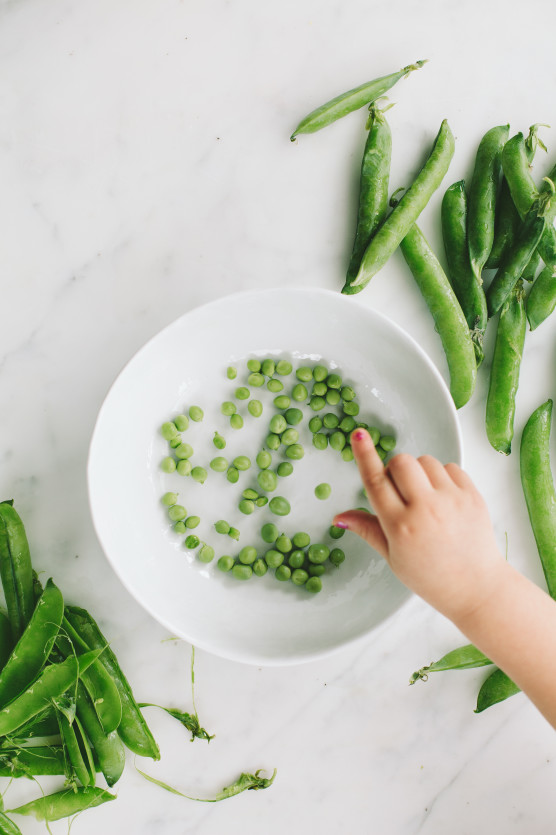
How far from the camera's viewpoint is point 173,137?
177 cm

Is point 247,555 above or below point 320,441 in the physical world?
below

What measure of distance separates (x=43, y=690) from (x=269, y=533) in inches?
25.9

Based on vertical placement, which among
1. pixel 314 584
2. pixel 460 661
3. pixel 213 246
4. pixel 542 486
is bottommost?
pixel 460 661

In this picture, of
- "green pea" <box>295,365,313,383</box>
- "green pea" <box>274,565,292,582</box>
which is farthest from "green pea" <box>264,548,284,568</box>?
"green pea" <box>295,365,313,383</box>

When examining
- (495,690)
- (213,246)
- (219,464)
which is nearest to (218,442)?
(219,464)

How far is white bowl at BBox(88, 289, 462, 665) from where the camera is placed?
1.62m

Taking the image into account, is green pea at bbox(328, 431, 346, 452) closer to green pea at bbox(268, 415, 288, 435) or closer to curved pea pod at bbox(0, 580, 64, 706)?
green pea at bbox(268, 415, 288, 435)

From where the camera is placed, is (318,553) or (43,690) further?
(318,553)

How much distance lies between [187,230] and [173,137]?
0.25 metres

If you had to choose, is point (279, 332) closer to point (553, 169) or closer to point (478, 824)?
point (553, 169)

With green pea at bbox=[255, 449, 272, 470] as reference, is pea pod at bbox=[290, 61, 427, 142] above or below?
above

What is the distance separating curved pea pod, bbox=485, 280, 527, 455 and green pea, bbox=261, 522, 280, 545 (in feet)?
2.04

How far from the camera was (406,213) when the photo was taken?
1.68 meters

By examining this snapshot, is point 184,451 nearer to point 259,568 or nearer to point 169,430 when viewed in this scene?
point 169,430
